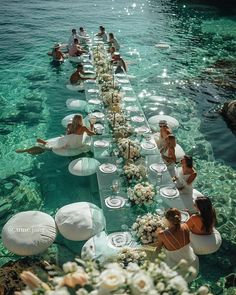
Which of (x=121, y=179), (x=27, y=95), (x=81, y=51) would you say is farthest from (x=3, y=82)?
(x=121, y=179)

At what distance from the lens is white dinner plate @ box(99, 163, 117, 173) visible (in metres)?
10.7

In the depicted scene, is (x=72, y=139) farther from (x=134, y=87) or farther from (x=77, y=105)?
(x=134, y=87)

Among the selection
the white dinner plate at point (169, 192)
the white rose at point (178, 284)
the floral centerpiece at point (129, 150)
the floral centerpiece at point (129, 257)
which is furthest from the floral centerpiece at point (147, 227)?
the white rose at point (178, 284)

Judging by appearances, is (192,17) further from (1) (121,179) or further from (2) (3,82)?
(1) (121,179)

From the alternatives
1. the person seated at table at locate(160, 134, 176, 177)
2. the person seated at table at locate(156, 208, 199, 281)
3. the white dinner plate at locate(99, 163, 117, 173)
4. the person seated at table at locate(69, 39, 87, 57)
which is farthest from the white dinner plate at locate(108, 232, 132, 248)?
the person seated at table at locate(69, 39, 87, 57)

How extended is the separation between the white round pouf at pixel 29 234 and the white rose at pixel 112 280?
19.8ft

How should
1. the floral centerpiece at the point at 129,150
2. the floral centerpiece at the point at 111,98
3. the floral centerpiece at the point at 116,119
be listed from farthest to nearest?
1. the floral centerpiece at the point at 111,98
2. the floral centerpiece at the point at 116,119
3. the floral centerpiece at the point at 129,150

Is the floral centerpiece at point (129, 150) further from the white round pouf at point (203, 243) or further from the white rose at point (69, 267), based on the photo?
the white rose at point (69, 267)

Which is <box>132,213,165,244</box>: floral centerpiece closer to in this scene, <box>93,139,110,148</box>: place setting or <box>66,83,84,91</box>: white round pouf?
<box>93,139,110,148</box>: place setting

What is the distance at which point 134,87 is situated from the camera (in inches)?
811

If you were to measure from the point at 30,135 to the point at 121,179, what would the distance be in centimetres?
661

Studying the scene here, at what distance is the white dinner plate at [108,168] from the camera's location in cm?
1074

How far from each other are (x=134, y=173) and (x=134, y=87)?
11.2m

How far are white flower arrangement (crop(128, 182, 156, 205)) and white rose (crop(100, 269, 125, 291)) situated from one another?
6.00m
